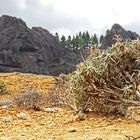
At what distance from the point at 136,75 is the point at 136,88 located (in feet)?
1.37

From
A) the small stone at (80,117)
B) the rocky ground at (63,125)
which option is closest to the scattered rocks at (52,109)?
the rocky ground at (63,125)

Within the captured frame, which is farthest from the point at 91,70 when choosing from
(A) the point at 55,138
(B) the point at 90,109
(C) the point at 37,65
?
(C) the point at 37,65

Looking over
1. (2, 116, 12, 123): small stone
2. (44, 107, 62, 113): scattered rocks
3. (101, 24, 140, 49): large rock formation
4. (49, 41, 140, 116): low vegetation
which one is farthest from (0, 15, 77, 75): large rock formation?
(49, 41, 140, 116): low vegetation

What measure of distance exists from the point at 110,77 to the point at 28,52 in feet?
163

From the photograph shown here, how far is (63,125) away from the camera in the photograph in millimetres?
9148

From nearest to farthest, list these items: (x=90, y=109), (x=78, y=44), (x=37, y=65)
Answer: (x=90, y=109) → (x=37, y=65) → (x=78, y=44)

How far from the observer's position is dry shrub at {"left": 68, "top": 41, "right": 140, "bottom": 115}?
9.04m

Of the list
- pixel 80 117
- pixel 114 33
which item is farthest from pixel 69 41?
pixel 80 117

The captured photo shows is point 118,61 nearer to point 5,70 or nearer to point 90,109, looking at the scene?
point 90,109

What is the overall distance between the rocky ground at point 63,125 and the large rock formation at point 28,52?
130ft

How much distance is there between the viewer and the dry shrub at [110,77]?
904 cm

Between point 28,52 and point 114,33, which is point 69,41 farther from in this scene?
point 114,33

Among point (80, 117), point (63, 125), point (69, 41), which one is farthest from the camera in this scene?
point (69, 41)

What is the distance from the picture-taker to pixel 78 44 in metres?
76.2
